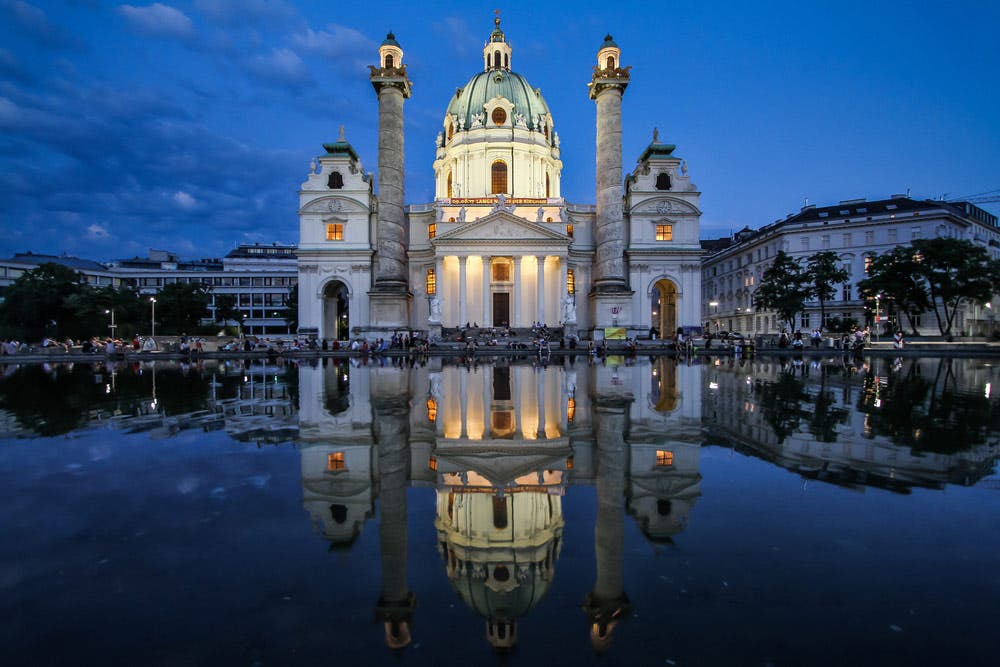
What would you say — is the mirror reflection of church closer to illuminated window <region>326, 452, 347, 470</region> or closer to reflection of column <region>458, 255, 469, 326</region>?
illuminated window <region>326, 452, 347, 470</region>

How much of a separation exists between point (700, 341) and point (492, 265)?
72.2 ft

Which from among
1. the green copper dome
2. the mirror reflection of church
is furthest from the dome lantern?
the mirror reflection of church

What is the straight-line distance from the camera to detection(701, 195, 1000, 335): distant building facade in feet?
224

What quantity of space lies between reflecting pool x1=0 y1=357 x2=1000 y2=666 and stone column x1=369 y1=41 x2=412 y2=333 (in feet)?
130

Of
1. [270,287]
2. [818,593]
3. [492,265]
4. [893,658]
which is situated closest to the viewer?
[893,658]

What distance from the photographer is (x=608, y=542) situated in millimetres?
4570

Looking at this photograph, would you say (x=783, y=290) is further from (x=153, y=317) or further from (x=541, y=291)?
(x=153, y=317)

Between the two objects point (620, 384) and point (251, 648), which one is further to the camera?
point (620, 384)

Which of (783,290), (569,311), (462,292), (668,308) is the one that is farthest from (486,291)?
(783,290)

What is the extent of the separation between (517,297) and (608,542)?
164 feet

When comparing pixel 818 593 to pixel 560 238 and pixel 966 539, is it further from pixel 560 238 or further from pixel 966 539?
pixel 560 238

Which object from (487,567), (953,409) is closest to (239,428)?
(487,567)

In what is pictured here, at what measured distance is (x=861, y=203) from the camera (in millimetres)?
75875

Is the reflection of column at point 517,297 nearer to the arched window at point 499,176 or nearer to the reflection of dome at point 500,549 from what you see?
the arched window at point 499,176
